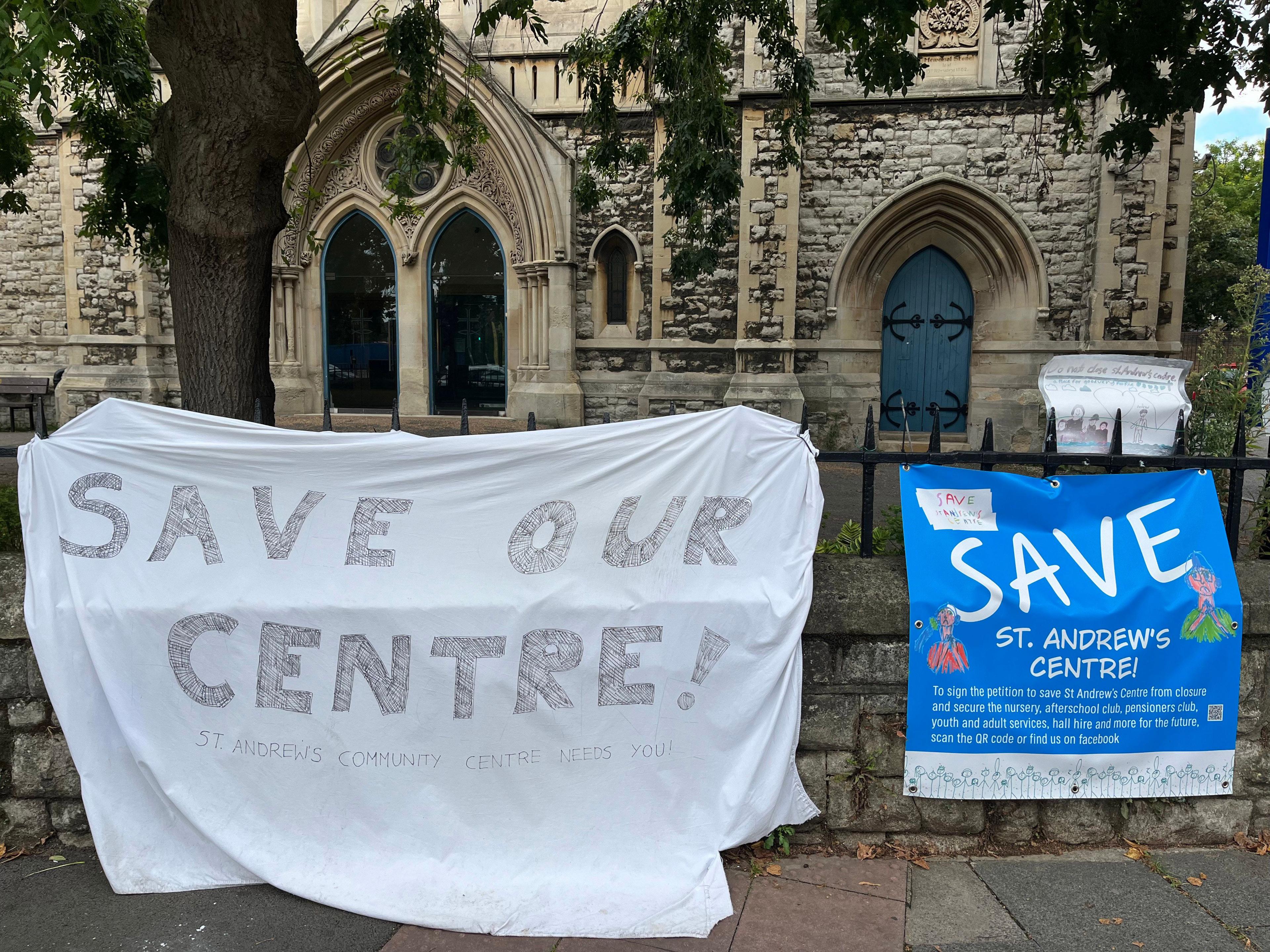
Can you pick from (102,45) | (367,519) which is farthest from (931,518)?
(102,45)

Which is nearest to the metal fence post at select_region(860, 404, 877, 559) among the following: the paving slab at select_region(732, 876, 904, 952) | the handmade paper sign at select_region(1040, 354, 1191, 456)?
the handmade paper sign at select_region(1040, 354, 1191, 456)

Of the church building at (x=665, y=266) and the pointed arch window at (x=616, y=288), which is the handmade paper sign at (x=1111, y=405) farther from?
the pointed arch window at (x=616, y=288)

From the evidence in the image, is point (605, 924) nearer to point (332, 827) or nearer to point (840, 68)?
point (332, 827)

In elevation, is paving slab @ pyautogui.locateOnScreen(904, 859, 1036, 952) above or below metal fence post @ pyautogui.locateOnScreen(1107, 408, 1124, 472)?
below

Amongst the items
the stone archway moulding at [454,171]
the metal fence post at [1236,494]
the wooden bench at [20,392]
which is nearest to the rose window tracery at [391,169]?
the stone archway moulding at [454,171]

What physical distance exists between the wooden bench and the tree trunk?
1176cm

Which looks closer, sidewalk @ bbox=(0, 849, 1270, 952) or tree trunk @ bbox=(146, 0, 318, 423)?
sidewalk @ bbox=(0, 849, 1270, 952)

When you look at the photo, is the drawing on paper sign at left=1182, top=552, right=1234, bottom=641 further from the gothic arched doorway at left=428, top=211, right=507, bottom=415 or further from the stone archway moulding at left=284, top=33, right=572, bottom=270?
the gothic arched doorway at left=428, top=211, right=507, bottom=415

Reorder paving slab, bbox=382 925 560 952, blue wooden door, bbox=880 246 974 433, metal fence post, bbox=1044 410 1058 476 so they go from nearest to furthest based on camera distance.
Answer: paving slab, bbox=382 925 560 952 → metal fence post, bbox=1044 410 1058 476 → blue wooden door, bbox=880 246 974 433

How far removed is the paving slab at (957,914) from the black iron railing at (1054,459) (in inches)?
45.7

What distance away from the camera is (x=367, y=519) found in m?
3.18

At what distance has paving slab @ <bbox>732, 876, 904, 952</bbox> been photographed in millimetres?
2627

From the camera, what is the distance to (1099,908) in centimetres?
281

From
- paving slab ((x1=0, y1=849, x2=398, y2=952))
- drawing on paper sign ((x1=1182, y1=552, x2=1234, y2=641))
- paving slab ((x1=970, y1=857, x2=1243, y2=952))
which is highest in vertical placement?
drawing on paper sign ((x1=1182, y1=552, x2=1234, y2=641))
